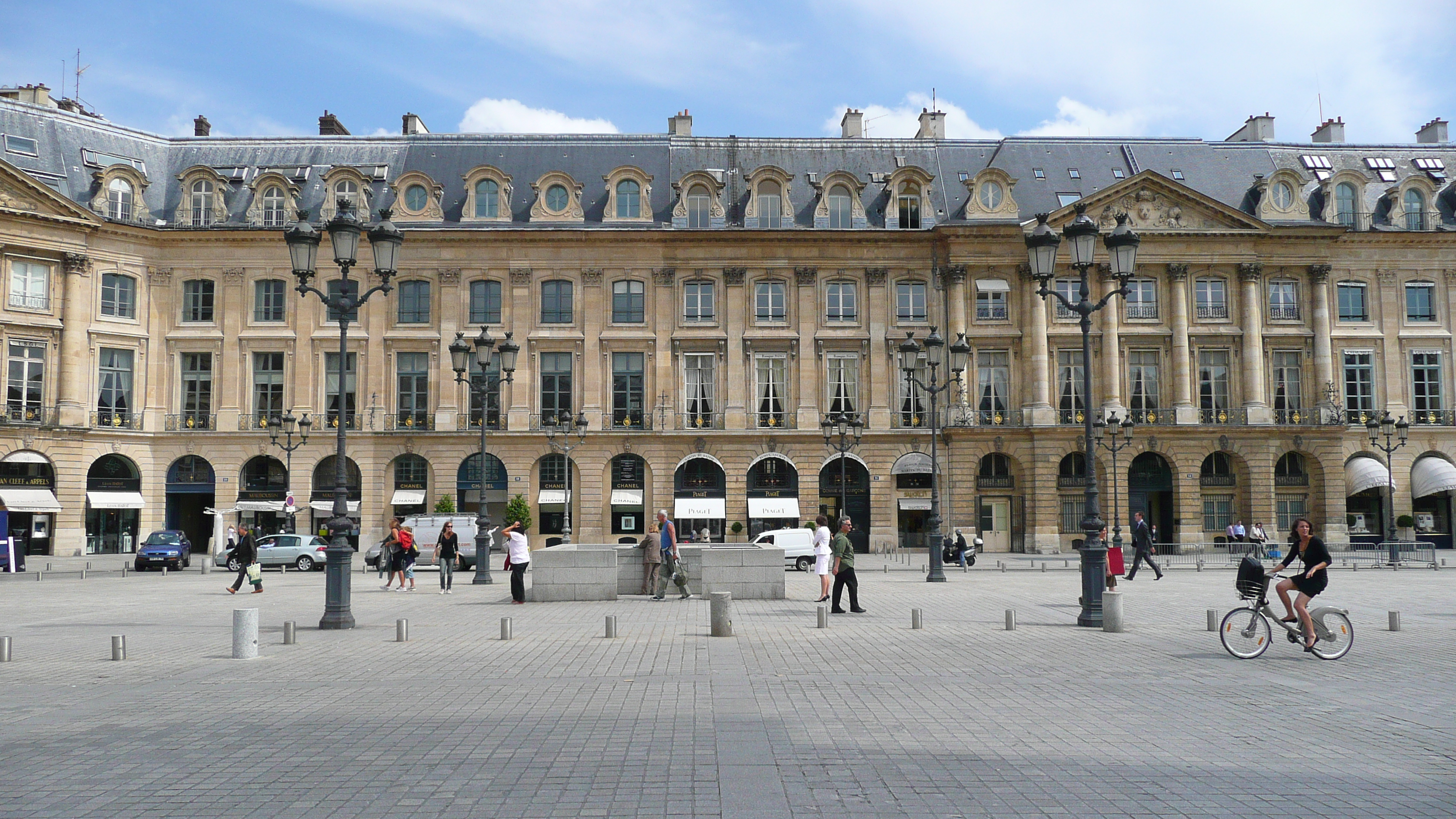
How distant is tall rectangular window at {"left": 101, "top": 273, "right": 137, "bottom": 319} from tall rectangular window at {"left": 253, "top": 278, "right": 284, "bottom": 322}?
523 cm

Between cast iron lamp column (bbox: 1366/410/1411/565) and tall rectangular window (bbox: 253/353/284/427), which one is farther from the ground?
tall rectangular window (bbox: 253/353/284/427)

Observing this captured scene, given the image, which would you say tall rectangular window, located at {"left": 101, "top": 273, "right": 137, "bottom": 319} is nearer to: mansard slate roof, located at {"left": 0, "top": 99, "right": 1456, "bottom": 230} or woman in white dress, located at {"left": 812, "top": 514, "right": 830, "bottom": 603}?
mansard slate roof, located at {"left": 0, "top": 99, "right": 1456, "bottom": 230}

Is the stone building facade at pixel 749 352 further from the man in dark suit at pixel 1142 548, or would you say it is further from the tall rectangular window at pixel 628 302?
the man in dark suit at pixel 1142 548

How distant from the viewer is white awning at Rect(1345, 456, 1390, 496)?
4972 cm

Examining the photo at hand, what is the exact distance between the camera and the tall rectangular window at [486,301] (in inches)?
1989

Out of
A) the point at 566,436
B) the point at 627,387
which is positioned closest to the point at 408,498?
the point at 566,436

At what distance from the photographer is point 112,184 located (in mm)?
49344

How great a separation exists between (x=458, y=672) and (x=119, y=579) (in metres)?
25.5

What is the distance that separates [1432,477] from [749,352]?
32.2m

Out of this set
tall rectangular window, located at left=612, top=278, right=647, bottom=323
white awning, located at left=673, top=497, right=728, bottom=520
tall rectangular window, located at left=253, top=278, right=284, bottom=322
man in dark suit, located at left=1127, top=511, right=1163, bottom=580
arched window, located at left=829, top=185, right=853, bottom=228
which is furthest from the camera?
arched window, located at left=829, top=185, right=853, bottom=228

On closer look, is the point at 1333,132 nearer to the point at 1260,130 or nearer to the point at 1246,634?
the point at 1260,130

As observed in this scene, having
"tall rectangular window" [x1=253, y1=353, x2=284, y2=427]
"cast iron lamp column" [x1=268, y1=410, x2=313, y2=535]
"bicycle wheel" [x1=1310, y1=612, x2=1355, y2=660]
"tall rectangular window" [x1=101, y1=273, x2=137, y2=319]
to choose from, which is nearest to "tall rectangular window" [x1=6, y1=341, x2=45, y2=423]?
"tall rectangular window" [x1=101, y1=273, x2=137, y2=319]

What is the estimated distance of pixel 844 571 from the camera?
797 inches

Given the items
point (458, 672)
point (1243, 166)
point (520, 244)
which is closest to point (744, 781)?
point (458, 672)
